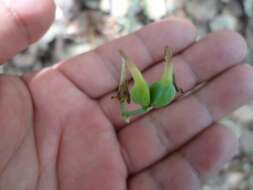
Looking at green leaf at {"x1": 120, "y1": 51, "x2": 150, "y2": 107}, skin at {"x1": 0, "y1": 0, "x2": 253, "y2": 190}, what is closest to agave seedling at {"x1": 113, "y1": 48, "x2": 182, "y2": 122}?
green leaf at {"x1": 120, "y1": 51, "x2": 150, "y2": 107}

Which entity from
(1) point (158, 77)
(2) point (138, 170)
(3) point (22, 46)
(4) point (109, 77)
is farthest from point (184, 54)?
(3) point (22, 46)

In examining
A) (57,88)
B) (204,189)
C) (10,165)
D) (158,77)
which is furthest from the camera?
(204,189)

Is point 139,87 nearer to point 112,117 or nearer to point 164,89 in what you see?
point 164,89

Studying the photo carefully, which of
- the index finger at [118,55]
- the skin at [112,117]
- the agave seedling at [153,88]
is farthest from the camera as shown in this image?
the index finger at [118,55]

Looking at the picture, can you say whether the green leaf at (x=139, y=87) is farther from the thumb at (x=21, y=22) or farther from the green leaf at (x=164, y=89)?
the thumb at (x=21, y=22)

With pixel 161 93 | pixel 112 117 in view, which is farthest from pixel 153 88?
pixel 112 117

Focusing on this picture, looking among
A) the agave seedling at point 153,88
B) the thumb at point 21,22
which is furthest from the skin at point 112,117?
the agave seedling at point 153,88

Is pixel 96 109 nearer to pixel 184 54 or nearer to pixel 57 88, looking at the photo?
pixel 57 88

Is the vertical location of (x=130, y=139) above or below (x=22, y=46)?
below
